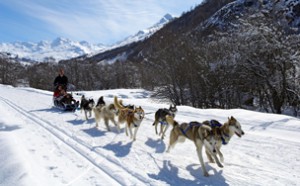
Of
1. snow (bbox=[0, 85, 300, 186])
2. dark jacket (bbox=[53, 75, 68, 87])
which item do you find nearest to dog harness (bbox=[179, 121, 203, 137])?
snow (bbox=[0, 85, 300, 186])

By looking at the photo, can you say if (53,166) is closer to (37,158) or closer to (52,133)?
(37,158)

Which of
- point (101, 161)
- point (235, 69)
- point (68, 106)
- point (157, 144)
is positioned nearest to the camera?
point (101, 161)

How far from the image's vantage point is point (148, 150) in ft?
24.2

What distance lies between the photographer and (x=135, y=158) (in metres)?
6.68

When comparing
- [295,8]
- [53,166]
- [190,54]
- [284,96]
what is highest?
[295,8]

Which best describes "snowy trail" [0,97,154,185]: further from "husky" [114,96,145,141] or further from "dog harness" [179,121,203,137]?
"dog harness" [179,121,203,137]

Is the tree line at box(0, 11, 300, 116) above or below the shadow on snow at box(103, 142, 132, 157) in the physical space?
above

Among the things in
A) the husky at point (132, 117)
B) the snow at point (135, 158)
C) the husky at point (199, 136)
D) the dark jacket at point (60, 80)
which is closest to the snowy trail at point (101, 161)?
the snow at point (135, 158)

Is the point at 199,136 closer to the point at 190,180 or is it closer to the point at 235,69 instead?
the point at 190,180

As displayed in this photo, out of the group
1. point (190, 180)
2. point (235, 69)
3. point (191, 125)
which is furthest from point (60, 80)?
point (235, 69)

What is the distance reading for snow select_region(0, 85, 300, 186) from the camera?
215 inches

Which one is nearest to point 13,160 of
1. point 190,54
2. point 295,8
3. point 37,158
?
point 37,158

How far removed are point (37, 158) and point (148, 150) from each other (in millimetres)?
2594

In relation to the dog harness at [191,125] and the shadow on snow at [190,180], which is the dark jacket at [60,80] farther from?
the shadow on snow at [190,180]
